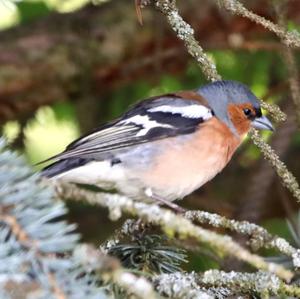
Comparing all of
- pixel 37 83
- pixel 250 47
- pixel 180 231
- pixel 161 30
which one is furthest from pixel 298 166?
pixel 180 231

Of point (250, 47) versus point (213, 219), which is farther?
point (250, 47)

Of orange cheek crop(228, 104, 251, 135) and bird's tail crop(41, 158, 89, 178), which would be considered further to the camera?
Result: orange cheek crop(228, 104, 251, 135)

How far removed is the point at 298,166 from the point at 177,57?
99 centimetres

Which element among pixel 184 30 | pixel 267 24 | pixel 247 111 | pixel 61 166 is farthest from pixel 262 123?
pixel 267 24

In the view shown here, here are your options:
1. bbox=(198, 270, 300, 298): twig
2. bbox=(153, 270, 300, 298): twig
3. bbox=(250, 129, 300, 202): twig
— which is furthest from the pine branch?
bbox=(250, 129, 300, 202): twig

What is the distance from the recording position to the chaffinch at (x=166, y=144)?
3.30 m

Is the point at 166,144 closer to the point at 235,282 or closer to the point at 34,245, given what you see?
the point at 235,282

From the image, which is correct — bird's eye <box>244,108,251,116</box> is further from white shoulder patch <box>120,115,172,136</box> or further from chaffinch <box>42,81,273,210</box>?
white shoulder patch <box>120,115,172,136</box>

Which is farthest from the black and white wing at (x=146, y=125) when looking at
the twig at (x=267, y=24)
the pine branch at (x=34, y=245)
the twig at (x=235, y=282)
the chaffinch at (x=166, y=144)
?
the pine branch at (x=34, y=245)

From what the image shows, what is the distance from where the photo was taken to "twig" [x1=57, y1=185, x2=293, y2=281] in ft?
5.30

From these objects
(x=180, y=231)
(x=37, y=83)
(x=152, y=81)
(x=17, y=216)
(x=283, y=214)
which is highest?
(x=17, y=216)

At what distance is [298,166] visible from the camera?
186 inches

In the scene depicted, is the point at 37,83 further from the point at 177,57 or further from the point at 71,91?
the point at 177,57

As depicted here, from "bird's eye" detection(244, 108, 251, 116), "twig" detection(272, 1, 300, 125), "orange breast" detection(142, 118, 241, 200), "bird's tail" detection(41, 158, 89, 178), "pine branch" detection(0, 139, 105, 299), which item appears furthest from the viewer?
"bird's eye" detection(244, 108, 251, 116)
